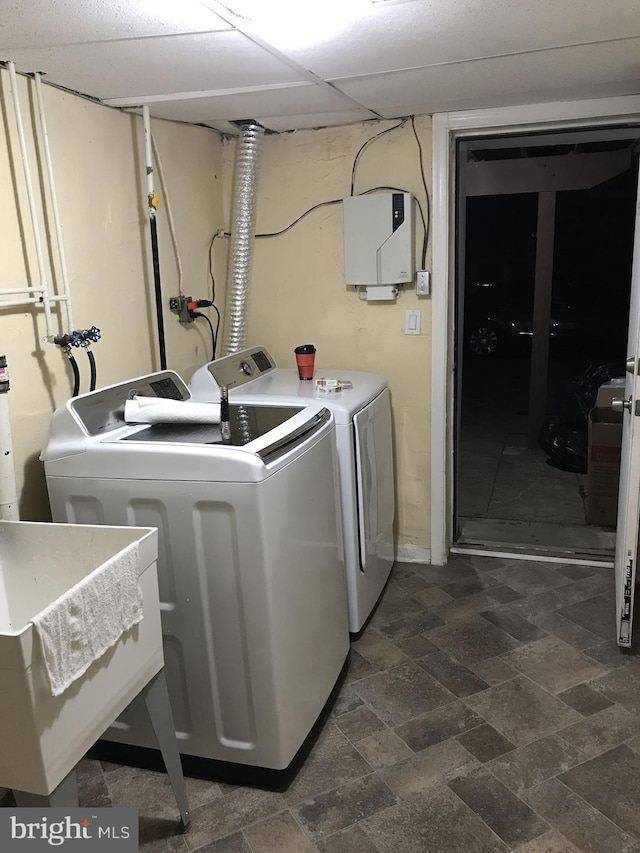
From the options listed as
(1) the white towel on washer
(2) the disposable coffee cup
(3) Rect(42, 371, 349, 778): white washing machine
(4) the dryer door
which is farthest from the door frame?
(1) the white towel on washer

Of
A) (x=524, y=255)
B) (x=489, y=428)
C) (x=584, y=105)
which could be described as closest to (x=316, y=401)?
(x=584, y=105)

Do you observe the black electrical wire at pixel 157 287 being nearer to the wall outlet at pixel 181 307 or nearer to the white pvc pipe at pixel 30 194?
the wall outlet at pixel 181 307

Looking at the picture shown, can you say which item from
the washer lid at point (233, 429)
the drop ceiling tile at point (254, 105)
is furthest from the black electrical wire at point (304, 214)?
the washer lid at point (233, 429)

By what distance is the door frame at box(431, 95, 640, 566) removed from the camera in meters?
2.61

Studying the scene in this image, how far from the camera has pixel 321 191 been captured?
2.99m

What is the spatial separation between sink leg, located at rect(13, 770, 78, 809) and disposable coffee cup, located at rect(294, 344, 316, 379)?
1778 millimetres

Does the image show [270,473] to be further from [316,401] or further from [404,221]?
[404,221]

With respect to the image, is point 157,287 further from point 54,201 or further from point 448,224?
point 448,224

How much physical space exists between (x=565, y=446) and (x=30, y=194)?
368 cm

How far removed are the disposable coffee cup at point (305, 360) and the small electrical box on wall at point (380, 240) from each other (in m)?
0.43

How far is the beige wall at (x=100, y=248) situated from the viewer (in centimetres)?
191

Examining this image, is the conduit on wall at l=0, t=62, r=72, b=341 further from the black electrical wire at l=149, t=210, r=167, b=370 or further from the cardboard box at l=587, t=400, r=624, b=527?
the cardboard box at l=587, t=400, r=624, b=527

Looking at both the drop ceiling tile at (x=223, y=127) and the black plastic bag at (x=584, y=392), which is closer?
Result: the drop ceiling tile at (x=223, y=127)

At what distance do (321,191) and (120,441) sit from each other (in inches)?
67.2
